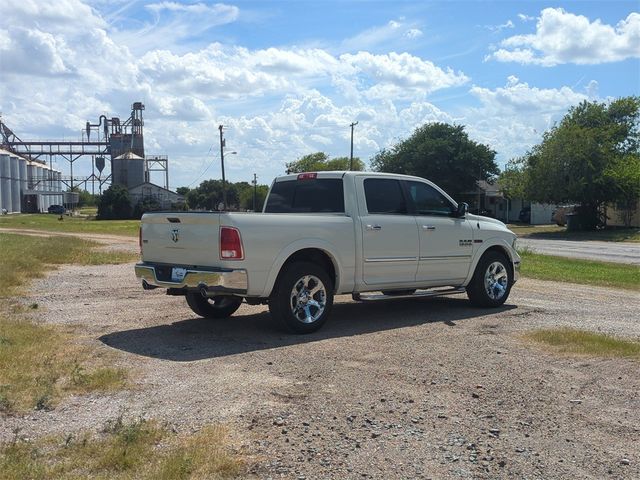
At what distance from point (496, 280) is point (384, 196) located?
8.25 feet

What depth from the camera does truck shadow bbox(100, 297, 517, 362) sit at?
24.9ft

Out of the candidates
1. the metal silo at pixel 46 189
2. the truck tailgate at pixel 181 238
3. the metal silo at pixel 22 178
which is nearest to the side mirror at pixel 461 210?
the truck tailgate at pixel 181 238

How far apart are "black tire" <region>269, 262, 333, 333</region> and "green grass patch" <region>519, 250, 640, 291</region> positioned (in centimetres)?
874

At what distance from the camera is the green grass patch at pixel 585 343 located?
730 centimetres

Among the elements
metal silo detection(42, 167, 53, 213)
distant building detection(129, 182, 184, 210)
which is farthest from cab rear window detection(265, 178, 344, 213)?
metal silo detection(42, 167, 53, 213)

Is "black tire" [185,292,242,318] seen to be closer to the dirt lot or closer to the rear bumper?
the dirt lot

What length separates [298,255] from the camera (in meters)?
8.38

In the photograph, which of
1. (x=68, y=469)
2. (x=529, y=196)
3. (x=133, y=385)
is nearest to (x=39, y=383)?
(x=133, y=385)

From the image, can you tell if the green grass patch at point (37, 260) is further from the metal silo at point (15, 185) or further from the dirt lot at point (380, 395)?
the metal silo at point (15, 185)

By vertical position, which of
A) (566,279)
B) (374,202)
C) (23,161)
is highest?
(23,161)

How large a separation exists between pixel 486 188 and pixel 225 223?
226 ft

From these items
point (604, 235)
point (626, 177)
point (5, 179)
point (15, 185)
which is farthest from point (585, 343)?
point (15, 185)

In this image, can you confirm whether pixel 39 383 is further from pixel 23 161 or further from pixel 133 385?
pixel 23 161

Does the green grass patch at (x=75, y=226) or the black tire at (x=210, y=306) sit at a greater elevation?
the green grass patch at (x=75, y=226)
